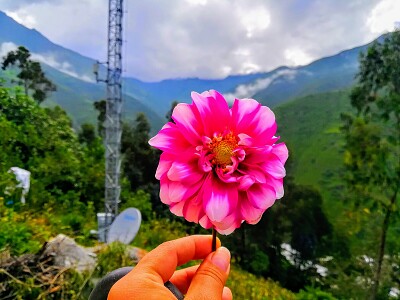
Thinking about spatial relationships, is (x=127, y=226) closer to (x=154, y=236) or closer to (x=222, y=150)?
(x=154, y=236)

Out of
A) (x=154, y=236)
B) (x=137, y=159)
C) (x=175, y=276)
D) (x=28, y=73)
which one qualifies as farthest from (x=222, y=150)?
(x=28, y=73)

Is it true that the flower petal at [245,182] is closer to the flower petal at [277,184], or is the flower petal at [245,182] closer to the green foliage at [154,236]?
the flower petal at [277,184]

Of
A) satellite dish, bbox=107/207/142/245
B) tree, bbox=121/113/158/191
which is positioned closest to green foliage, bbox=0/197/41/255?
satellite dish, bbox=107/207/142/245

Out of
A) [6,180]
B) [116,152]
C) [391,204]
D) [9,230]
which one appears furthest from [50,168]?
[391,204]

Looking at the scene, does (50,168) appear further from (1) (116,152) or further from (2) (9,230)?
(2) (9,230)

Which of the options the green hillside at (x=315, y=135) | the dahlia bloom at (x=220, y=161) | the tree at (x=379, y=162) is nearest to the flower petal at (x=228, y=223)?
the dahlia bloom at (x=220, y=161)

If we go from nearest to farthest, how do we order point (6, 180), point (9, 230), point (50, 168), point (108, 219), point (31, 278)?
1. point (31, 278)
2. point (9, 230)
3. point (6, 180)
4. point (108, 219)
5. point (50, 168)

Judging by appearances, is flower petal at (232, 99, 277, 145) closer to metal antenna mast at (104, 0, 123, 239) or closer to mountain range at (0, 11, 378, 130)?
metal antenna mast at (104, 0, 123, 239)
